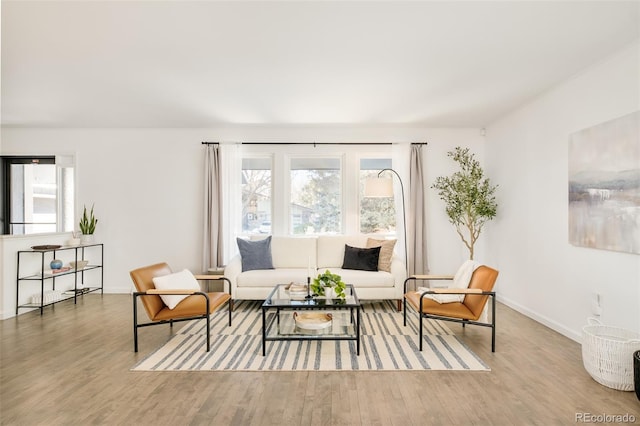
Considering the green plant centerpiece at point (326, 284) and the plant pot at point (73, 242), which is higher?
the plant pot at point (73, 242)

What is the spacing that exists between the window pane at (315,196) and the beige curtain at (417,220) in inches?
45.6

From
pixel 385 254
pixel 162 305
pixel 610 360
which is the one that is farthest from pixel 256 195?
pixel 610 360

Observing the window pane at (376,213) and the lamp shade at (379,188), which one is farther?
the window pane at (376,213)

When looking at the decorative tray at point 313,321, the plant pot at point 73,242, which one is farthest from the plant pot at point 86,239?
the decorative tray at point 313,321

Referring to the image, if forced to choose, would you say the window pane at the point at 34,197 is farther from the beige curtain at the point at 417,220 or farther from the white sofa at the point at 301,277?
the beige curtain at the point at 417,220

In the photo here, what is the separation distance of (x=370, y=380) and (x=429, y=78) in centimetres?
295

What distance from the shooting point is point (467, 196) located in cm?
507

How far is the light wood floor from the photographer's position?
2229 mm

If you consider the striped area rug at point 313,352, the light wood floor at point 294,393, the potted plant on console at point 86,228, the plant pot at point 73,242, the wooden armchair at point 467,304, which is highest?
the potted plant on console at point 86,228

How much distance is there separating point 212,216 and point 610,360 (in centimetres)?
495

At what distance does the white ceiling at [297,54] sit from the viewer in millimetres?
2420

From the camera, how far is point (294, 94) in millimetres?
4066

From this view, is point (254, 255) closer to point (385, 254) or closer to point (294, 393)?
point (385, 254)

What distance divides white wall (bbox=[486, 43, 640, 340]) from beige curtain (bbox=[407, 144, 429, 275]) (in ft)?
3.54
